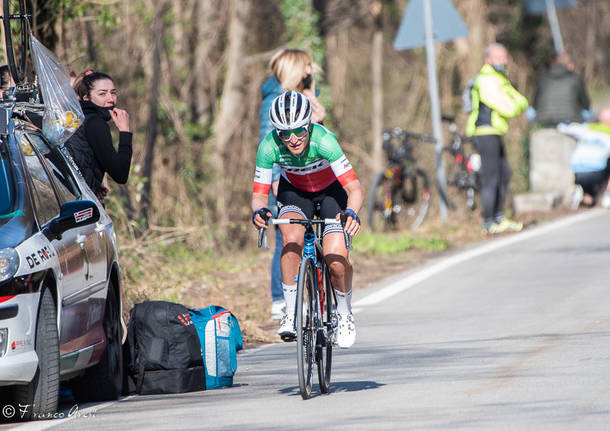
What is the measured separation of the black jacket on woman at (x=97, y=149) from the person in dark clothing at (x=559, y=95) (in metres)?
13.0

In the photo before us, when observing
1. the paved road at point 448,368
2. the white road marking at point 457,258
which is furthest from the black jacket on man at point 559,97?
the paved road at point 448,368

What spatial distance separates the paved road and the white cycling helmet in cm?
160

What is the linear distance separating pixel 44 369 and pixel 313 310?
168 cm

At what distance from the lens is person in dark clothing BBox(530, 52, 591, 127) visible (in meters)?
20.5

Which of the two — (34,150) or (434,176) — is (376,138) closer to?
(434,176)

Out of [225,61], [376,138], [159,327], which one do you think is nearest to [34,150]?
[159,327]

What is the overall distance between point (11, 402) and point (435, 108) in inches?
460

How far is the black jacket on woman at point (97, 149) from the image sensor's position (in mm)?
8688

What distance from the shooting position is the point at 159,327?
7.79 metres

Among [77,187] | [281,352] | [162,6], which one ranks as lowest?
[281,352]

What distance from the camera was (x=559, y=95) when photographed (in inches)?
813

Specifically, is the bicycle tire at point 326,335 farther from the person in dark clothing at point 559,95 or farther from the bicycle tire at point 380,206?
the person in dark clothing at point 559,95

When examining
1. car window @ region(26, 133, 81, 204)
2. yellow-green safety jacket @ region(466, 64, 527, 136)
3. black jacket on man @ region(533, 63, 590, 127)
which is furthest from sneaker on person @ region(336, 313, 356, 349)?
black jacket on man @ region(533, 63, 590, 127)

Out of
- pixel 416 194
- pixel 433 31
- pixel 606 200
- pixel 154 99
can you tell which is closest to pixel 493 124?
pixel 416 194
